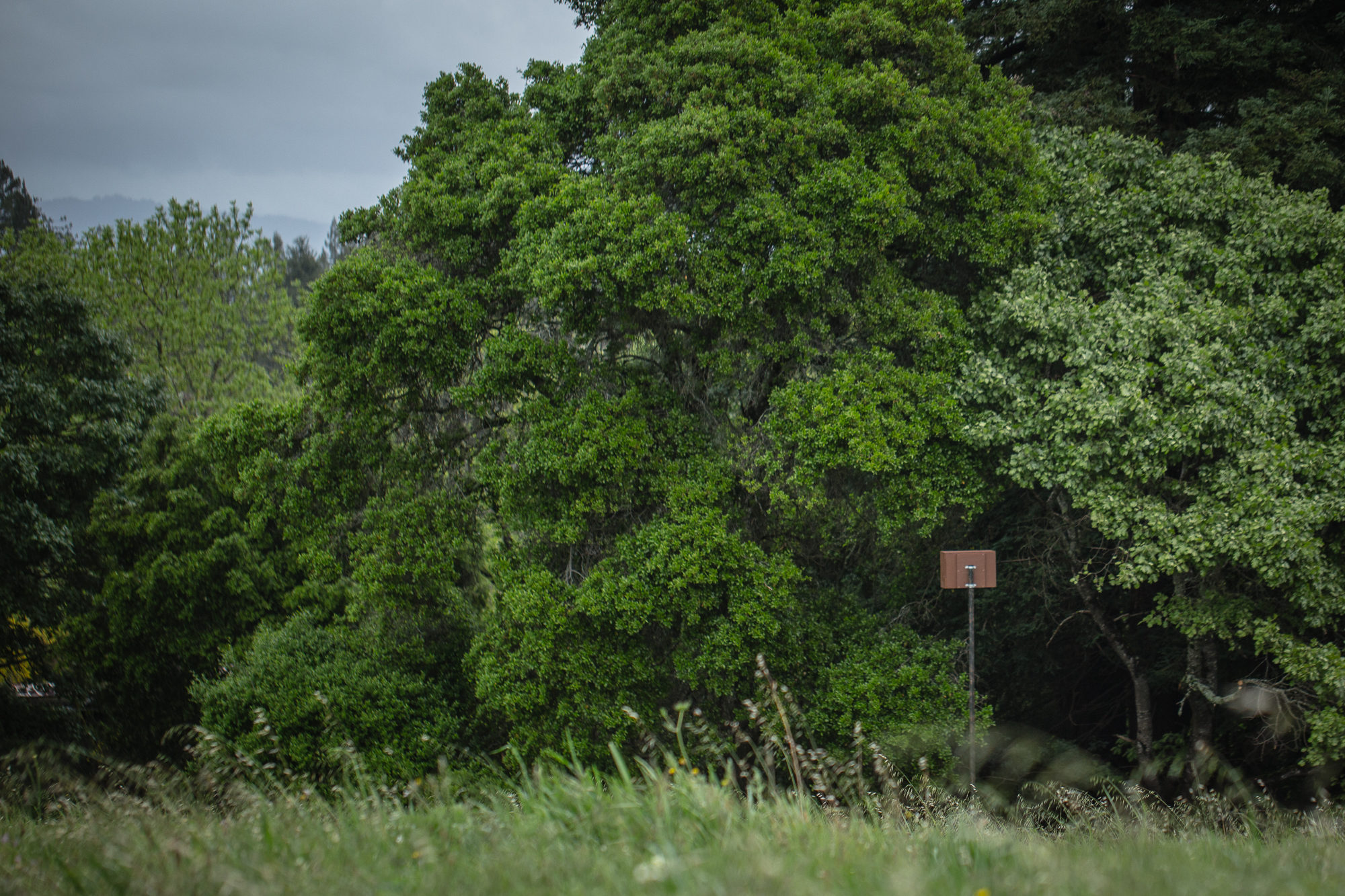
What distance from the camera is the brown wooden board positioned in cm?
743

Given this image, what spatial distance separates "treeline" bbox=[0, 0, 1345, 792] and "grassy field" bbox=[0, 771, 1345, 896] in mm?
3969

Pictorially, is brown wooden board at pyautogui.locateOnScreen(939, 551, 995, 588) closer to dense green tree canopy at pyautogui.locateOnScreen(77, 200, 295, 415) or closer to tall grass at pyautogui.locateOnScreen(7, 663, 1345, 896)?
tall grass at pyautogui.locateOnScreen(7, 663, 1345, 896)

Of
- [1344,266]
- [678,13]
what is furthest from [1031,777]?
[678,13]

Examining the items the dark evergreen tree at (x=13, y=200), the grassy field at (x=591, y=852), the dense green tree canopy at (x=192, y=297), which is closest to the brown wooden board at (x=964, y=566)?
the grassy field at (x=591, y=852)

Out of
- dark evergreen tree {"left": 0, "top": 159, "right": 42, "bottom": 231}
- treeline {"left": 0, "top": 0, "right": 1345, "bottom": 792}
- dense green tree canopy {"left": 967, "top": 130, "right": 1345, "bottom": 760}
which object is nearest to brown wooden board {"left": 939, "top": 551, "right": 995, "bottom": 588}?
treeline {"left": 0, "top": 0, "right": 1345, "bottom": 792}

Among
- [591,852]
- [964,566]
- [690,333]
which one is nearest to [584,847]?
[591,852]

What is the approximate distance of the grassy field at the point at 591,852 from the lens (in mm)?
2473

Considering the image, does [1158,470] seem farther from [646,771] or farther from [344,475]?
[344,475]

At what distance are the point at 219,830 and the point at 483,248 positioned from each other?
857cm

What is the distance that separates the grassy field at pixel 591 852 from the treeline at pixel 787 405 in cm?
397

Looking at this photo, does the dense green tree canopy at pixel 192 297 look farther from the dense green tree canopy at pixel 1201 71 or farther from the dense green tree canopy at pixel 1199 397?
A: the dense green tree canopy at pixel 1201 71

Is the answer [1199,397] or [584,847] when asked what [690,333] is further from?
[584,847]

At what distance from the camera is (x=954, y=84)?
998cm

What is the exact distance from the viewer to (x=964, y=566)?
7.52 metres
